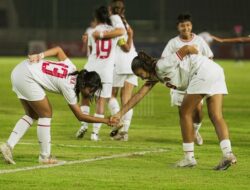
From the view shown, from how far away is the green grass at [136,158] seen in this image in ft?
37.4

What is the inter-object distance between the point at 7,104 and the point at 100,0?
137 feet

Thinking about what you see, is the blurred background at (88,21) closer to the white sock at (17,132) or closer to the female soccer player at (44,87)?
the white sock at (17,132)

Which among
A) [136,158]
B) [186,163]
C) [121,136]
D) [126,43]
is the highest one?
[126,43]

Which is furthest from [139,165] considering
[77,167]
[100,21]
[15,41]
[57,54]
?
[15,41]

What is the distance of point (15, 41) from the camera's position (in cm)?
6406

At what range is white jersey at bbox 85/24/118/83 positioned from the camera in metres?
17.6

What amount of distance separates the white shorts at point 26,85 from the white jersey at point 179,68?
1609 mm

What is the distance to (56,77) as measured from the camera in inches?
512

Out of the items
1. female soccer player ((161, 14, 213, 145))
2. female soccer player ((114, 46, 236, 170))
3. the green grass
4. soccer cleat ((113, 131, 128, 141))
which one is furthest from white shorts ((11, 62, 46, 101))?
soccer cleat ((113, 131, 128, 141))

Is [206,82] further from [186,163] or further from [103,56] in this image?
[103,56]

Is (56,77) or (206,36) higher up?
(56,77)

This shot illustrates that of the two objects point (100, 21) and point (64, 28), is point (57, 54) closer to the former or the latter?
point (100, 21)

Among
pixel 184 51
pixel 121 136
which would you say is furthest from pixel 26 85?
pixel 121 136

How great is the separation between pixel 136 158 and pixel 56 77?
180cm
